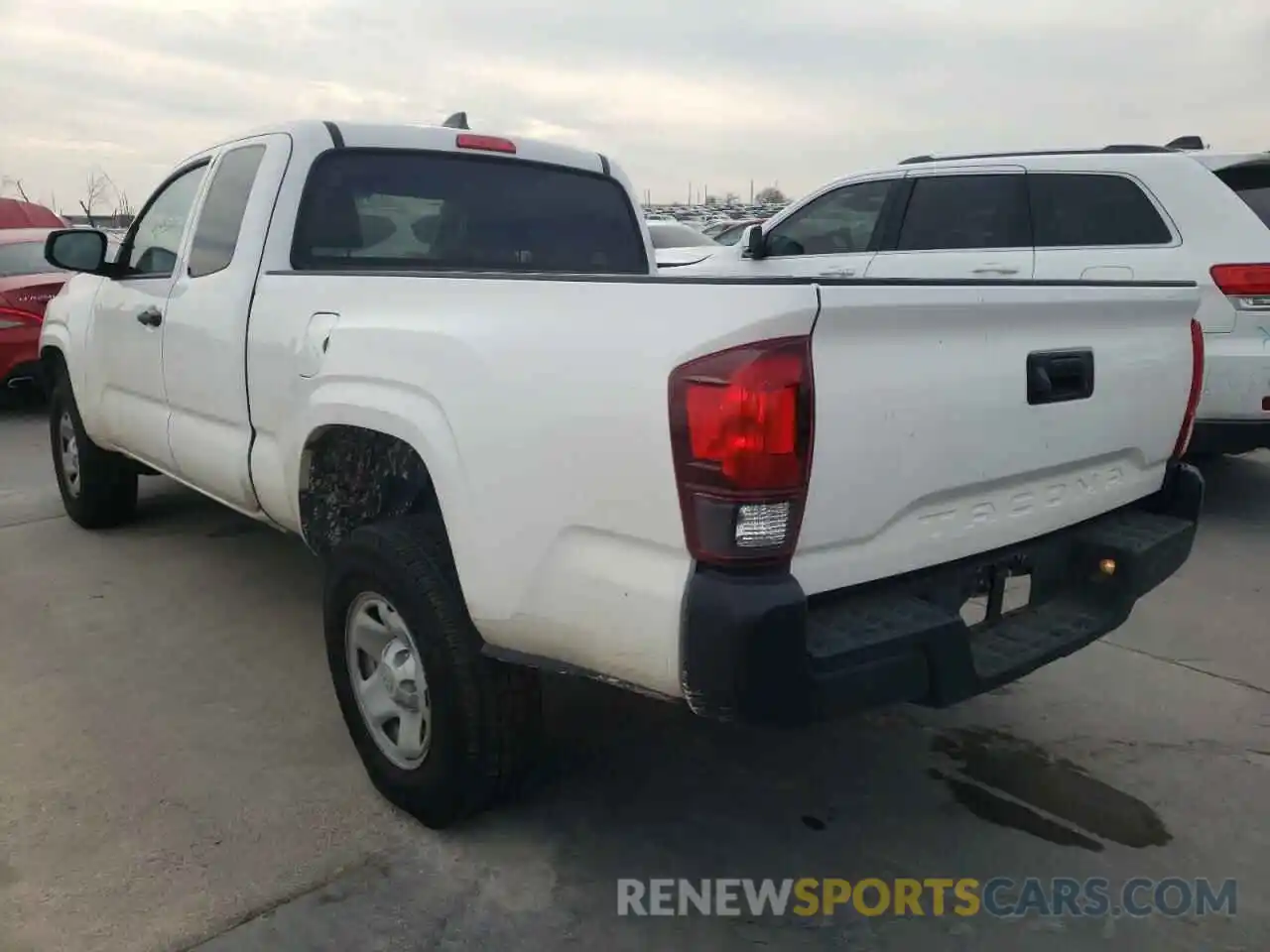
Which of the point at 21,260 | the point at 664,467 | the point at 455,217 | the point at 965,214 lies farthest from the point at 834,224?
the point at 21,260

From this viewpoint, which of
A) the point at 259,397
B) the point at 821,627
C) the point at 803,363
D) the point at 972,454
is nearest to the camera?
the point at 803,363

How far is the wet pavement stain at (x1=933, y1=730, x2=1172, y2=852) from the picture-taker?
2.81 meters

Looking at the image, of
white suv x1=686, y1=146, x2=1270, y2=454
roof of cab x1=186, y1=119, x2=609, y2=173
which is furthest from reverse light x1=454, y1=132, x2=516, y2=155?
white suv x1=686, y1=146, x2=1270, y2=454

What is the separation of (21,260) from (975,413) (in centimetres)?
1024

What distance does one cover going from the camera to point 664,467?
80.7 inches

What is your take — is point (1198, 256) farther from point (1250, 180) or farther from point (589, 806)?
point (589, 806)

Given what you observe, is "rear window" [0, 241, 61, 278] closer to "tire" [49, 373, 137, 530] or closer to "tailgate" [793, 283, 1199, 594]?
"tire" [49, 373, 137, 530]

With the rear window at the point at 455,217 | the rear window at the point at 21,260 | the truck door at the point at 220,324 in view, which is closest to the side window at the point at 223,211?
the truck door at the point at 220,324

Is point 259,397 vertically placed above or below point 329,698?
above

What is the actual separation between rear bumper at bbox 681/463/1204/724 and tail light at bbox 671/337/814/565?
0.26 feet

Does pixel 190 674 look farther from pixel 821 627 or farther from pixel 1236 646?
pixel 1236 646

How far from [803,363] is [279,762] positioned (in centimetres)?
207

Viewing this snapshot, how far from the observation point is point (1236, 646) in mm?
4082

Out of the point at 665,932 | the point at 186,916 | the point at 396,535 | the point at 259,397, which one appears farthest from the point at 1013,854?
the point at 259,397
